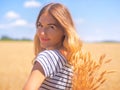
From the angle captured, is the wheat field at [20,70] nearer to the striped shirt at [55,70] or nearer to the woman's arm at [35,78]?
the striped shirt at [55,70]

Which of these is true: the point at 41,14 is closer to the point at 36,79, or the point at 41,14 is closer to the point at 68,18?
the point at 68,18

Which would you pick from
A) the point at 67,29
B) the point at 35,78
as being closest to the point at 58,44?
the point at 67,29

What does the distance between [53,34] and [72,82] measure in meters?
0.23

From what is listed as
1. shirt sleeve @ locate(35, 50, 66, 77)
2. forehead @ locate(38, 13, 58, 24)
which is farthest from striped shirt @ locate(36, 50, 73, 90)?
forehead @ locate(38, 13, 58, 24)

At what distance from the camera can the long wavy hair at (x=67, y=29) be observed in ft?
5.40

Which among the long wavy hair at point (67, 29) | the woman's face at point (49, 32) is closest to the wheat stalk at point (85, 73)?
the long wavy hair at point (67, 29)

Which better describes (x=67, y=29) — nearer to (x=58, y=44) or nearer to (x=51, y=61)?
(x=58, y=44)

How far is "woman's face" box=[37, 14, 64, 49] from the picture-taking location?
→ 1.64 meters

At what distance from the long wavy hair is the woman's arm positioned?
0.20m

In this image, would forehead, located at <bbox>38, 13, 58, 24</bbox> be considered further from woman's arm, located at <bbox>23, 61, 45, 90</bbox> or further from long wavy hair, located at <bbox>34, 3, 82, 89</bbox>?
woman's arm, located at <bbox>23, 61, 45, 90</bbox>

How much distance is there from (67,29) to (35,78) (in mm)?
341

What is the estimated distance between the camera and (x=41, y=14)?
1.69 m

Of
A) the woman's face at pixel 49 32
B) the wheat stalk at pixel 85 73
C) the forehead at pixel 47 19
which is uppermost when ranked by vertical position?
the forehead at pixel 47 19

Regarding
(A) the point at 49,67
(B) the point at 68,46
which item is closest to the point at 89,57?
(B) the point at 68,46
